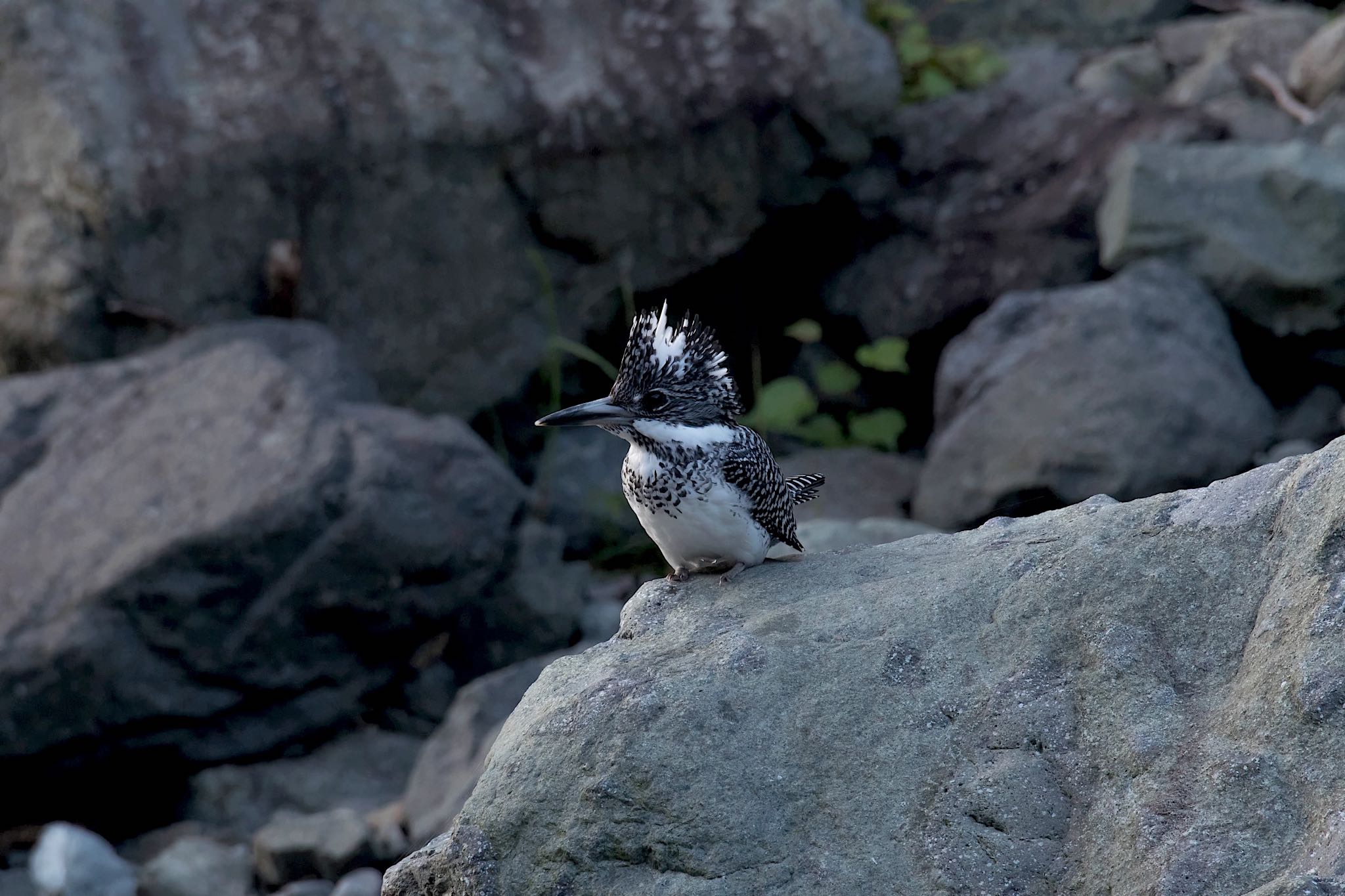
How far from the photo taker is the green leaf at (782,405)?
8148 mm

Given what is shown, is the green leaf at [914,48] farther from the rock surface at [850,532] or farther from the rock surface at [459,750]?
the rock surface at [459,750]

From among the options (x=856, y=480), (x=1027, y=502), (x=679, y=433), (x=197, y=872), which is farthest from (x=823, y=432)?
(x=679, y=433)

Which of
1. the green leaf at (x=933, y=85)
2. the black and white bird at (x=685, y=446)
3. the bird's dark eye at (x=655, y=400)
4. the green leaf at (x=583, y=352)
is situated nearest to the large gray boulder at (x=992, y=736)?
the black and white bird at (x=685, y=446)

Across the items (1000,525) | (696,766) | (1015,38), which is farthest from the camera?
(1015,38)

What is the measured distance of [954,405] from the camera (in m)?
7.59

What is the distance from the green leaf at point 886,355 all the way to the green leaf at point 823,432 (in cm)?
42

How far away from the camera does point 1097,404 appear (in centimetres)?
686

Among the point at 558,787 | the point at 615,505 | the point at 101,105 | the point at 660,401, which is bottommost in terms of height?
the point at 615,505

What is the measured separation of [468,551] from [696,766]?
3580 millimetres

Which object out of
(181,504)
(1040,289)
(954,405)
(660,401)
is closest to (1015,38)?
(1040,289)

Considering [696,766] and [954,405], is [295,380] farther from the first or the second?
[696,766]

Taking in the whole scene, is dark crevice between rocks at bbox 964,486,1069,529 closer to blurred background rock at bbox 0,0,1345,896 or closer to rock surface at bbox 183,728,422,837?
blurred background rock at bbox 0,0,1345,896

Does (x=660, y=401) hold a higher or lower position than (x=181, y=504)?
higher

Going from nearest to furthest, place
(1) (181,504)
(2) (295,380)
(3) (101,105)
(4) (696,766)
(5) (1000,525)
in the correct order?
(4) (696,766), (5) (1000,525), (1) (181,504), (2) (295,380), (3) (101,105)
